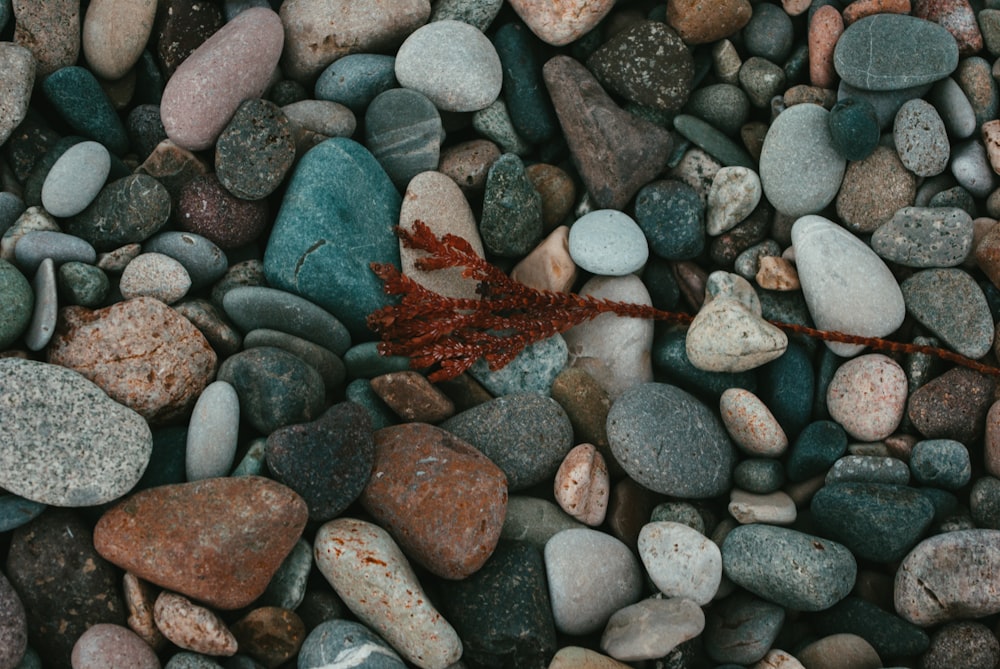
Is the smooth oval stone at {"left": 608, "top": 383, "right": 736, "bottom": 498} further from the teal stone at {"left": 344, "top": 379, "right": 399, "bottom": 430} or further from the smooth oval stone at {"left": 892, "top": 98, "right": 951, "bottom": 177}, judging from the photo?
the smooth oval stone at {"left": 892, "top": 98, "right": 951, "bottom": 177}

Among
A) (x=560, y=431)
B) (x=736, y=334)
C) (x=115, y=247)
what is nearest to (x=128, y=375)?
(x=115, y=247)

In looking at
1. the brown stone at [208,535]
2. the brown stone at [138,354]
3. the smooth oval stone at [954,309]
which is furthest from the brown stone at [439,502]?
the smooth oval stone at [954,309]

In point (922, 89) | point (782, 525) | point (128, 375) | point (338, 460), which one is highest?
point (922, 89)

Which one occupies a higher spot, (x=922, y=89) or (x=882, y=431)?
(x=922, y=89)

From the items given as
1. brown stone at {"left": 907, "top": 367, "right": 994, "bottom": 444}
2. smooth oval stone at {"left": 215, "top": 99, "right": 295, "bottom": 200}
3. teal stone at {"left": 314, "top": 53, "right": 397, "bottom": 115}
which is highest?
teal stone at {"left": 314, "top": 53, "right": 397, "bottom": 115}

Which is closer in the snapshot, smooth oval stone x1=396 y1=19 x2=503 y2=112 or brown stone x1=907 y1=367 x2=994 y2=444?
brown stone x1=907 y1=367 x2=994 y2=444

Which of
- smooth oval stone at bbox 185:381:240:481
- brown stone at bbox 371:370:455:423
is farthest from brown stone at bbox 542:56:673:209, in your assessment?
smooth oval stone at bbox 185:381:240:481

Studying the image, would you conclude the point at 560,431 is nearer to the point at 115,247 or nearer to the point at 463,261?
the point at 463,261
